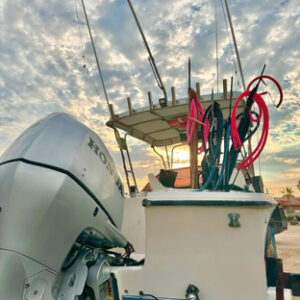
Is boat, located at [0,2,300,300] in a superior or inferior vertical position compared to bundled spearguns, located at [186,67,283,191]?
inferior

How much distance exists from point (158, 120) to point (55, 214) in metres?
3.16

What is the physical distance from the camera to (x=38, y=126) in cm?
175

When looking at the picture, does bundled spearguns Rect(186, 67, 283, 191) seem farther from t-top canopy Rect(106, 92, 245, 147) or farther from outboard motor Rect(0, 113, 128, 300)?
t-top canopy Rect(106, 92, 245, 147)

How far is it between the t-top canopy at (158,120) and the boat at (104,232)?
2117 millimetres

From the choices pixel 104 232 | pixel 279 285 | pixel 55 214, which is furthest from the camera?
pixel 104 232

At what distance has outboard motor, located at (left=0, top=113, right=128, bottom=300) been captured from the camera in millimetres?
1350

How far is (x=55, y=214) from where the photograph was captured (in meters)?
1.44

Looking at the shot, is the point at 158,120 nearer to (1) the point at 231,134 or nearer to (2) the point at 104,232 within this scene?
(1) the point at 231,134

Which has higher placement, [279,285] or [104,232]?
[104,232]

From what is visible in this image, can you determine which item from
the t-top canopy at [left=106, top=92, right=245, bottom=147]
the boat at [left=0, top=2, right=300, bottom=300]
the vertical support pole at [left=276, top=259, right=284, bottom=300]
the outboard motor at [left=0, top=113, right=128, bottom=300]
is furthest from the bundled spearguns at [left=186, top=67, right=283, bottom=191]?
the t-top canopy at [left=106, top=92, right=245, bottom=147]

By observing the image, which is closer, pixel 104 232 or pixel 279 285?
pixel 279 285

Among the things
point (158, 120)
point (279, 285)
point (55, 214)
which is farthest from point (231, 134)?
point (158, 120)

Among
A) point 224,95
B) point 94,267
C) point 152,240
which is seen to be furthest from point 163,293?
point 224,95

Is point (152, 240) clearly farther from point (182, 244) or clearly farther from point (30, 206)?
point (30, 206)
